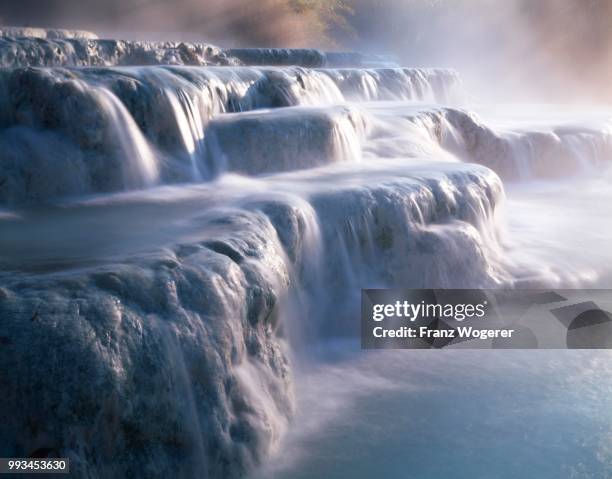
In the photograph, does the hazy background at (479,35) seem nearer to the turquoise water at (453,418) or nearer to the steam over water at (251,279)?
the steam over water at (251,279)

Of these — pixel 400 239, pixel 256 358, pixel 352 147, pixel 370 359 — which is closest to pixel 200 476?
pixel 256 358

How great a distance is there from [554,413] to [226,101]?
15.5 ft

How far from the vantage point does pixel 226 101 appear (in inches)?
301

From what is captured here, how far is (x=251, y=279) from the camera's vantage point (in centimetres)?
394

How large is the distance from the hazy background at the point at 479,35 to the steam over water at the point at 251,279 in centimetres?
1602

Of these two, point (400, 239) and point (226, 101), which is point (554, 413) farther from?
point (226, 101)

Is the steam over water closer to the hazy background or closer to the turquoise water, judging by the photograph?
the turquoise water

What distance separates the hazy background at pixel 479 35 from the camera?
2458cm

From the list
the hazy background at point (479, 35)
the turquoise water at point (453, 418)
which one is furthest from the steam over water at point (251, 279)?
the hazy background at point (479, 35)
